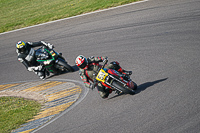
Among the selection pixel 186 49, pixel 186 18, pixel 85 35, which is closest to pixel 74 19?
pixel 85 35

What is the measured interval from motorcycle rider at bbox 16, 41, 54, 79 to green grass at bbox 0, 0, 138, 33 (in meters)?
7.57

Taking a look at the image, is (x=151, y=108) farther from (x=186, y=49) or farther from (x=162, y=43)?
(x=162, y=43)

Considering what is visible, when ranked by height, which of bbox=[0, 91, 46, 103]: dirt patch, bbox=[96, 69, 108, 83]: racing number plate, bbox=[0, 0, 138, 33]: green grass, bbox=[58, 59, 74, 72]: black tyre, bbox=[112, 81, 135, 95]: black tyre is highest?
bbox=[0, 0, 138, 33]: green grass

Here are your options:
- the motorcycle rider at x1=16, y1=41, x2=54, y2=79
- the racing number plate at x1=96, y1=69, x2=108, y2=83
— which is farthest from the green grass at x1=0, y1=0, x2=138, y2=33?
the racing number plate at x1=96, y1=69, x2=108, y2=83

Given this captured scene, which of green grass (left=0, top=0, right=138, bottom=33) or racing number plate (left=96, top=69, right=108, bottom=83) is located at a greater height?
green grass (left=0, top=0, right=138, bottom=33)

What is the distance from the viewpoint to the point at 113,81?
9125 millimetres

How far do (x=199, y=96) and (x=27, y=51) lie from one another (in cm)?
830

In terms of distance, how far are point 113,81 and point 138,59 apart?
11.1 feet

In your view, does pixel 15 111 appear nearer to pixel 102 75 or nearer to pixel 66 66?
pixel 66 66

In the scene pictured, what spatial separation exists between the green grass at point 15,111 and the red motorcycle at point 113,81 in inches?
128

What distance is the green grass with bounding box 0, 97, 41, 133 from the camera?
10406mm

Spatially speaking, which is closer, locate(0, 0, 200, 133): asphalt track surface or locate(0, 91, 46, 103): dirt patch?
locate(0, 0, 200, 133): asphalt track surface

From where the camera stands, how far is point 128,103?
892 centimetres

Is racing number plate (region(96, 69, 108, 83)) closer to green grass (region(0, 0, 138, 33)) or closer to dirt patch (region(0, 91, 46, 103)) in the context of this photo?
dirt patch (region(0, 91, 46, 103))
